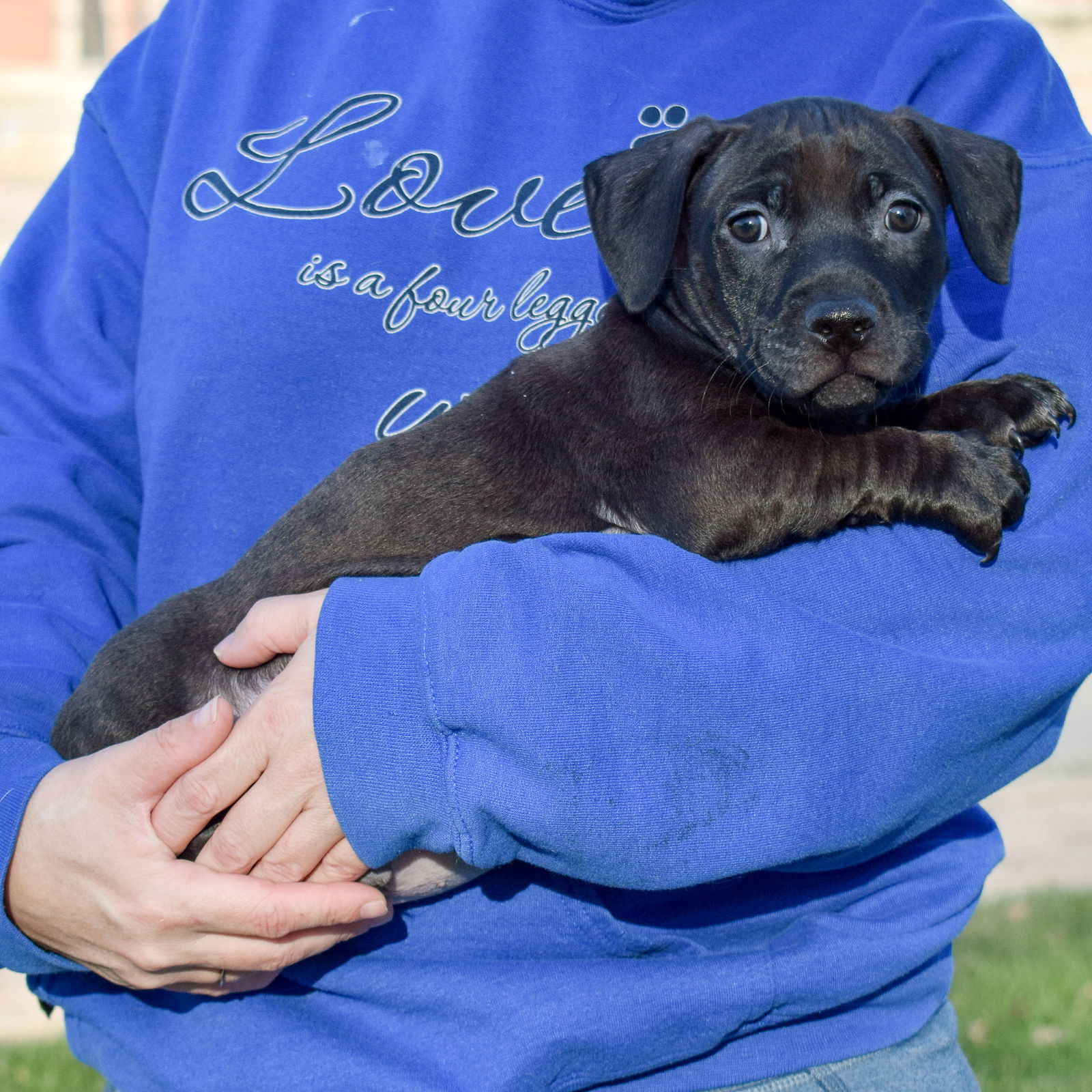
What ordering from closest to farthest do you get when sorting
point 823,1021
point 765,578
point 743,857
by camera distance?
point 743,857 < point 765,578 < point 823,1021

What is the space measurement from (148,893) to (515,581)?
794mm

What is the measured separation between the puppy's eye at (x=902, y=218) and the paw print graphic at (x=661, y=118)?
0.46 m

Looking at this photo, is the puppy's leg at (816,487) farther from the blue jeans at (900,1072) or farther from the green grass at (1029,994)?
the green grass at (1029,994)

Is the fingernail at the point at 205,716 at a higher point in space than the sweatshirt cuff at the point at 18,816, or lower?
higher

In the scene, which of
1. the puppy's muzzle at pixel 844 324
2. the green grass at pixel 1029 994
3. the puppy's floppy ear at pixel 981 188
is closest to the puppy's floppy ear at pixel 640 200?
the puppy's muzzle at pixel 844 324

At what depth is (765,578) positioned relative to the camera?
1949 mm

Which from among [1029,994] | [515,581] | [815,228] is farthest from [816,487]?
[1029,994]

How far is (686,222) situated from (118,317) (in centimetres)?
126

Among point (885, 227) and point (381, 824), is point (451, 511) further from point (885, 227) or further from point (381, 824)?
point (885, 227)

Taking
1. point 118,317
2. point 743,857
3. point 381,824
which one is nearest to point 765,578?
point 743,857

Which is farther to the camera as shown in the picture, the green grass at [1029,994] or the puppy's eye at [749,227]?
the green grass at [1029,994]

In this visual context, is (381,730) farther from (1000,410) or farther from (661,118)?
(661,118)

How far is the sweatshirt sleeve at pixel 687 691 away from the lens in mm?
1777

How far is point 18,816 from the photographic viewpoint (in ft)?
6.83
